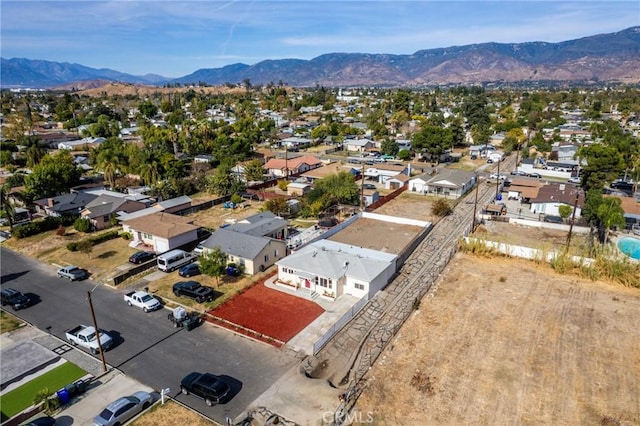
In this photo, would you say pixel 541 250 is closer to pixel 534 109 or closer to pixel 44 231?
pixel 44 231

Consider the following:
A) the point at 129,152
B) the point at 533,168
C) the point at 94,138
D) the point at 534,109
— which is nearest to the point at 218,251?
the point at 129,152

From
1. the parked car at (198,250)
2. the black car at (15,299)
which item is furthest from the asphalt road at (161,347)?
the parked car at (198,250)

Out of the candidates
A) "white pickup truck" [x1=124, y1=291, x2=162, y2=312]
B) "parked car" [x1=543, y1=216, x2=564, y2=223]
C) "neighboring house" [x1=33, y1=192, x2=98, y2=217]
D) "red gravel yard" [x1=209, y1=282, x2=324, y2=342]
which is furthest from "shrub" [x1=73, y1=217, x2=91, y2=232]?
"parked car" [x1=543, y1=216, x2=564, y2=223]

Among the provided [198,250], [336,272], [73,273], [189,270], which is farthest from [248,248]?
[73,273]

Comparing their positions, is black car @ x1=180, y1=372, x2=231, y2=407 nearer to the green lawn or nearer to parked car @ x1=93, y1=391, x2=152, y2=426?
parked car @ x1=93, y1=391, x2=152, y2=426

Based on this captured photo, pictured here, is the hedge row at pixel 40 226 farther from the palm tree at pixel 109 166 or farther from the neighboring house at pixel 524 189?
the neighboring house at pixel 524 189
